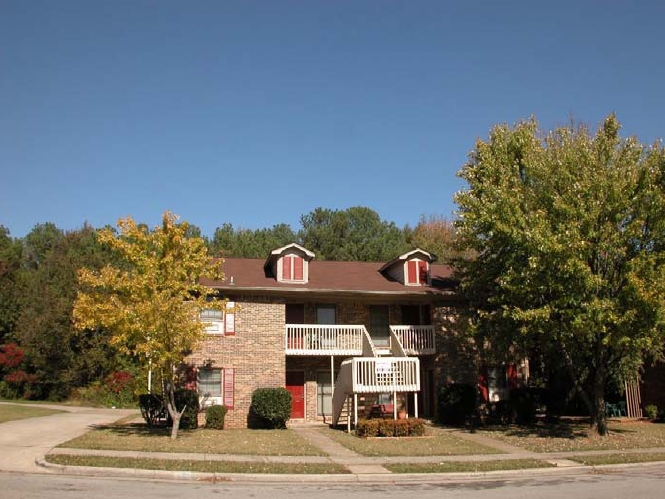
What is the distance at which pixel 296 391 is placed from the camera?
27.0 metres

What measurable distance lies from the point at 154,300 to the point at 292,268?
9.22 m

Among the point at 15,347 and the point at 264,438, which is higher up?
the point at 15,347

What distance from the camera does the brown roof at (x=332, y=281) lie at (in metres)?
25.5

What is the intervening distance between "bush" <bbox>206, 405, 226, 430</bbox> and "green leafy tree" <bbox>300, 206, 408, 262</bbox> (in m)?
32.9

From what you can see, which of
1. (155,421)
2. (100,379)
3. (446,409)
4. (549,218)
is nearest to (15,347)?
(100,379)

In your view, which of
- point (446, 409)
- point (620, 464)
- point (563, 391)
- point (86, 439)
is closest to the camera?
point (620, 464)

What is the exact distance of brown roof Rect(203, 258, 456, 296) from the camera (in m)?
25.5

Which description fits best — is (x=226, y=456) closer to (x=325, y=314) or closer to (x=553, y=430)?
(x=325, y=314)

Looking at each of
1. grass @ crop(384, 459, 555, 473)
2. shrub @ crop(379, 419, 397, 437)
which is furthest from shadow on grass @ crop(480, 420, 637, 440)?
grass @ crop(384, 459, 555, 473)

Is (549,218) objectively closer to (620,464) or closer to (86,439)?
(620,464)

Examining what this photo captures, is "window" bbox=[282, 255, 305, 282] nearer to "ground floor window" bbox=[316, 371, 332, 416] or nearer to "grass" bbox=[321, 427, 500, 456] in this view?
"ground floor window" bbox=[316, 371, 332, 416]

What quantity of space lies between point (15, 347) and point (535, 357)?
3121cm

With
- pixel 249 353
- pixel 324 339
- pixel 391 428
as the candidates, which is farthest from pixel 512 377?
pixel 249 353

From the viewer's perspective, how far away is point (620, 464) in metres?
15.8
